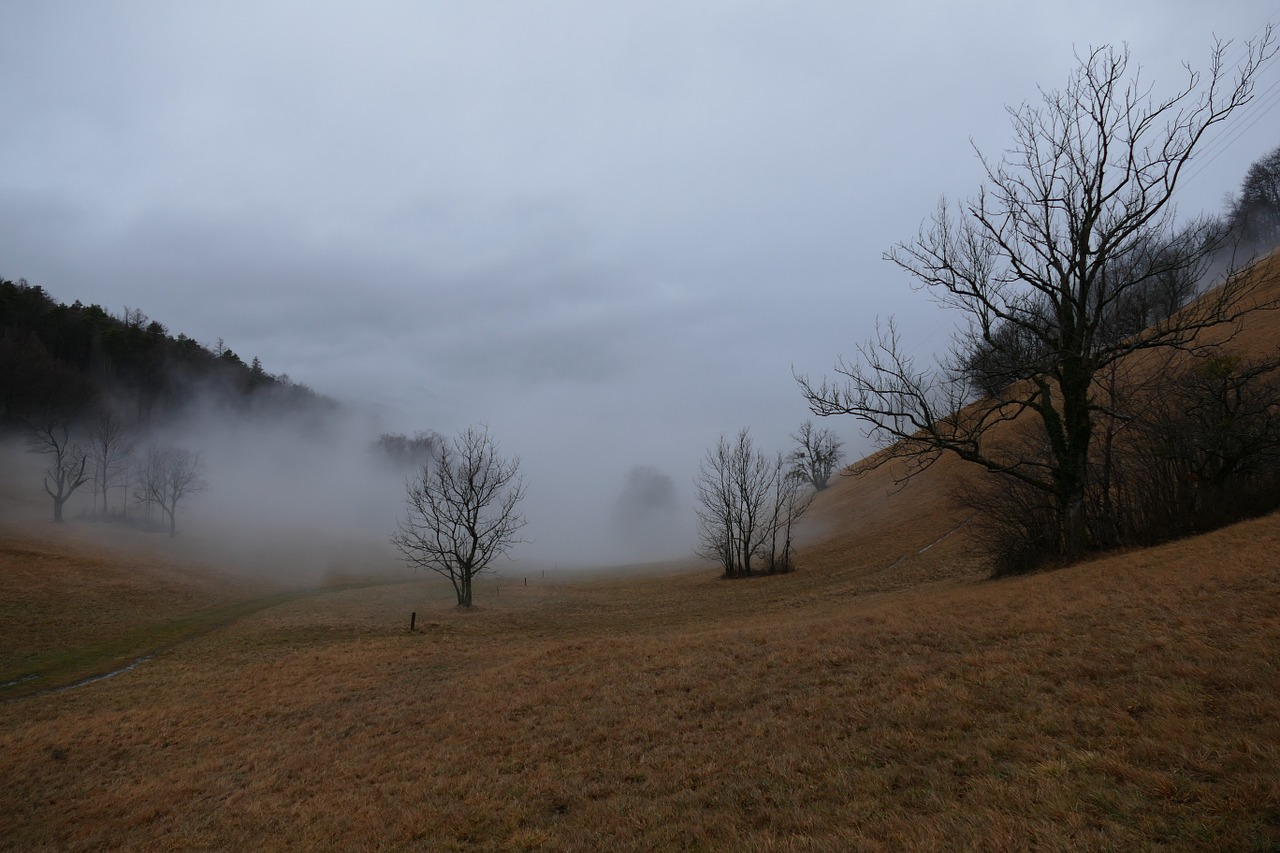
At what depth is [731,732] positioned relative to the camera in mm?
8422

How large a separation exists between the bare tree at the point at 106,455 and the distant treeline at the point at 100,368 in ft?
38.5

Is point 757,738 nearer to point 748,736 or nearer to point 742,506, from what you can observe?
point 748,736

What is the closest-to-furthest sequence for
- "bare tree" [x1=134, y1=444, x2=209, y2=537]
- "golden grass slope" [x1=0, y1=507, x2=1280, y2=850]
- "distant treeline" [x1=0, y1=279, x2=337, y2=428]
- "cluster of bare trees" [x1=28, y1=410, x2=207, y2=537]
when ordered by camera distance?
"golden grass slope" [x1=0, y1=507, x2=1280, y2=850], "cluster of bare trees" [x1=28, y1=410, x2=207, y2=537], "bare tree" [x1=134, y1=444, x2=209, y2=537], "distant treeline" [x1=0, y1=279, x2=337, y2=428]

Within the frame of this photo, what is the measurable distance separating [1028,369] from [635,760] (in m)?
16.0

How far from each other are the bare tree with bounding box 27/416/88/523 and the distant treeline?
654 centimetres

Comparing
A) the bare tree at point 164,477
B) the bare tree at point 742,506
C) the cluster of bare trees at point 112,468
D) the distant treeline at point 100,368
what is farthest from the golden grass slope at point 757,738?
the distant treeline at point 100,368

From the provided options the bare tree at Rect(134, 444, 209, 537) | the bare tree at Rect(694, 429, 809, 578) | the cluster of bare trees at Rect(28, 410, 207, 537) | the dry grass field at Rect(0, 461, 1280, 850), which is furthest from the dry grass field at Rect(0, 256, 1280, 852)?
the cluster of bare trees at Rect(28, 410, 207, 537)

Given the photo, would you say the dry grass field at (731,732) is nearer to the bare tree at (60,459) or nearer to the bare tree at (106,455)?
the bare tree at (60,459)

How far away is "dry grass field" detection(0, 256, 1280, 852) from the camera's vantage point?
17.0ft

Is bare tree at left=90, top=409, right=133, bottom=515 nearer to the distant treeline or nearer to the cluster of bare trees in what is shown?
the cluster of bare trees

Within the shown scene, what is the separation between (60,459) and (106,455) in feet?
26.8

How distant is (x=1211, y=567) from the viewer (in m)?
11.2

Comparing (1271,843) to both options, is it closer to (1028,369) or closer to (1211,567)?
(1211,567)

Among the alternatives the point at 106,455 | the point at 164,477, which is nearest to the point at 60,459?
the point at 106,455
